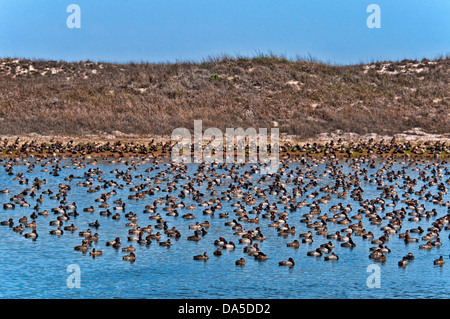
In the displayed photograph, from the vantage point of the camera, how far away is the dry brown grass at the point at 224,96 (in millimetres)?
73250

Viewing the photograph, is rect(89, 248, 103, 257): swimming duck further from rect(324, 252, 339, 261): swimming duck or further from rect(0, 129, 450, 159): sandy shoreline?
rect(0, 129, 450, 159): sandy shoreline

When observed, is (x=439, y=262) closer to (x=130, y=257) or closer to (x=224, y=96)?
(x=130, y=257)

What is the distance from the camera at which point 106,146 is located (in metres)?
64.0

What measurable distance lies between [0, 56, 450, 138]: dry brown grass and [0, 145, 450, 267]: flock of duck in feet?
43.1

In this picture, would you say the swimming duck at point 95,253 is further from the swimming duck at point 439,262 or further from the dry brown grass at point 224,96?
the dry brown grass at point 224,96

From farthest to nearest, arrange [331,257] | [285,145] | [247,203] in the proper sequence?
[285,145] → [247,203] → [331,257]

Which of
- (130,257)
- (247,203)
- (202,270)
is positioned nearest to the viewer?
(202,270)

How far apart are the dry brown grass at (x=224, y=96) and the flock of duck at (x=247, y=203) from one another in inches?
517

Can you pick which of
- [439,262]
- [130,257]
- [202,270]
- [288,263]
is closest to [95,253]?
[130,257]

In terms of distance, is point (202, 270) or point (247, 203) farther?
point (247, 203)

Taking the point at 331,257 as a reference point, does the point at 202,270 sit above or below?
below

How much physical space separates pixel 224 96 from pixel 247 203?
40.9 meters

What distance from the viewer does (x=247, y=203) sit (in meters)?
43.0
